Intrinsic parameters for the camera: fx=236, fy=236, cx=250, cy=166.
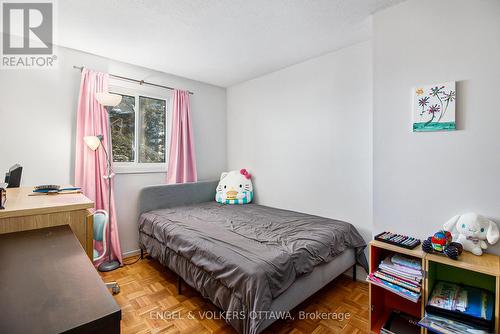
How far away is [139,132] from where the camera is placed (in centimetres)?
317

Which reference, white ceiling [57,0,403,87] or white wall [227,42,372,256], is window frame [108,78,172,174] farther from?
white wall [227,42,372,256]

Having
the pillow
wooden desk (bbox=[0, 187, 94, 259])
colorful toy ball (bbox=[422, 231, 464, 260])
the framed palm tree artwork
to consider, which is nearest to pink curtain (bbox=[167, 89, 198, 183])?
the pillow

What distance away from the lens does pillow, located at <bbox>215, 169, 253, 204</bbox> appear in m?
3.41

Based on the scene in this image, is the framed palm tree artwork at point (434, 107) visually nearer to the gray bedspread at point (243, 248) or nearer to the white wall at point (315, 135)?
the white wall at point (315, 135)

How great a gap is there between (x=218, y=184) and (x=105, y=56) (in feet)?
7.11

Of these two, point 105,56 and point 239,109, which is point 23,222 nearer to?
point 105,56

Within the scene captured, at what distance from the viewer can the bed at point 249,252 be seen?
Answer: 1481 mm

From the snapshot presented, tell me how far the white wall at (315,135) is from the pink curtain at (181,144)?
82 centimetres

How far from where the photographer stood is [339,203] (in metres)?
2.58

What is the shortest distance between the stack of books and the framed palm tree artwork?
0.94 meters

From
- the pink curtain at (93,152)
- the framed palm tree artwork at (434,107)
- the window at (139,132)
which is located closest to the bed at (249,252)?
the pink curtain at (93,152)

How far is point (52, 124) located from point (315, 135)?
287 cm

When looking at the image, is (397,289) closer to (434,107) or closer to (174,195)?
(434,107)

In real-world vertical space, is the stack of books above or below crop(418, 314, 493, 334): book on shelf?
above
